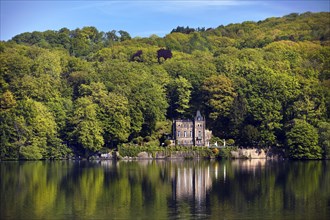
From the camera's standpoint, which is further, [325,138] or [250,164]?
[325,138]

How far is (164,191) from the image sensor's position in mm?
50125

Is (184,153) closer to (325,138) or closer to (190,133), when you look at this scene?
(190,133)

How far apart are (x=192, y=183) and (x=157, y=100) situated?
3380cm

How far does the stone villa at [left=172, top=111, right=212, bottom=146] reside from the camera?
283ft

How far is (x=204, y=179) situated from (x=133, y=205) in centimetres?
1506

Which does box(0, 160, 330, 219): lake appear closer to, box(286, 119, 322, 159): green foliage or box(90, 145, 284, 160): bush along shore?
box(286, 119, 322, 159): green foliage

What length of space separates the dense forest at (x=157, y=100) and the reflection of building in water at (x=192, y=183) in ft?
56.5

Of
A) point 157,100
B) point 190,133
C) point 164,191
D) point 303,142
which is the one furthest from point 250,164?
point 164,191

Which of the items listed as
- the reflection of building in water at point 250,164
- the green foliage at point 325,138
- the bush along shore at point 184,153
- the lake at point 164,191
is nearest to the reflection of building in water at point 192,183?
the lake at point 164,191

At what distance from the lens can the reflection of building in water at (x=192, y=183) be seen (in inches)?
1885

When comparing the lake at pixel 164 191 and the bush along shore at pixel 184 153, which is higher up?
the bush along shore at pixel 184 153

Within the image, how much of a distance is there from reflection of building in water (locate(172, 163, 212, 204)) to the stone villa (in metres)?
18.1

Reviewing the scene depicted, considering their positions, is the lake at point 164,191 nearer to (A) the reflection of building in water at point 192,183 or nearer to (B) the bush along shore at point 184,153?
(A) the reflection of building in water at point 192,183

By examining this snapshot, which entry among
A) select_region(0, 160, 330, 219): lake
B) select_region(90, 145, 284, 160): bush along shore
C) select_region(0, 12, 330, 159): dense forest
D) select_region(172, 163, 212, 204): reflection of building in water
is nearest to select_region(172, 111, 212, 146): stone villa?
select_region(0, 12, 330, 159): dense forest
